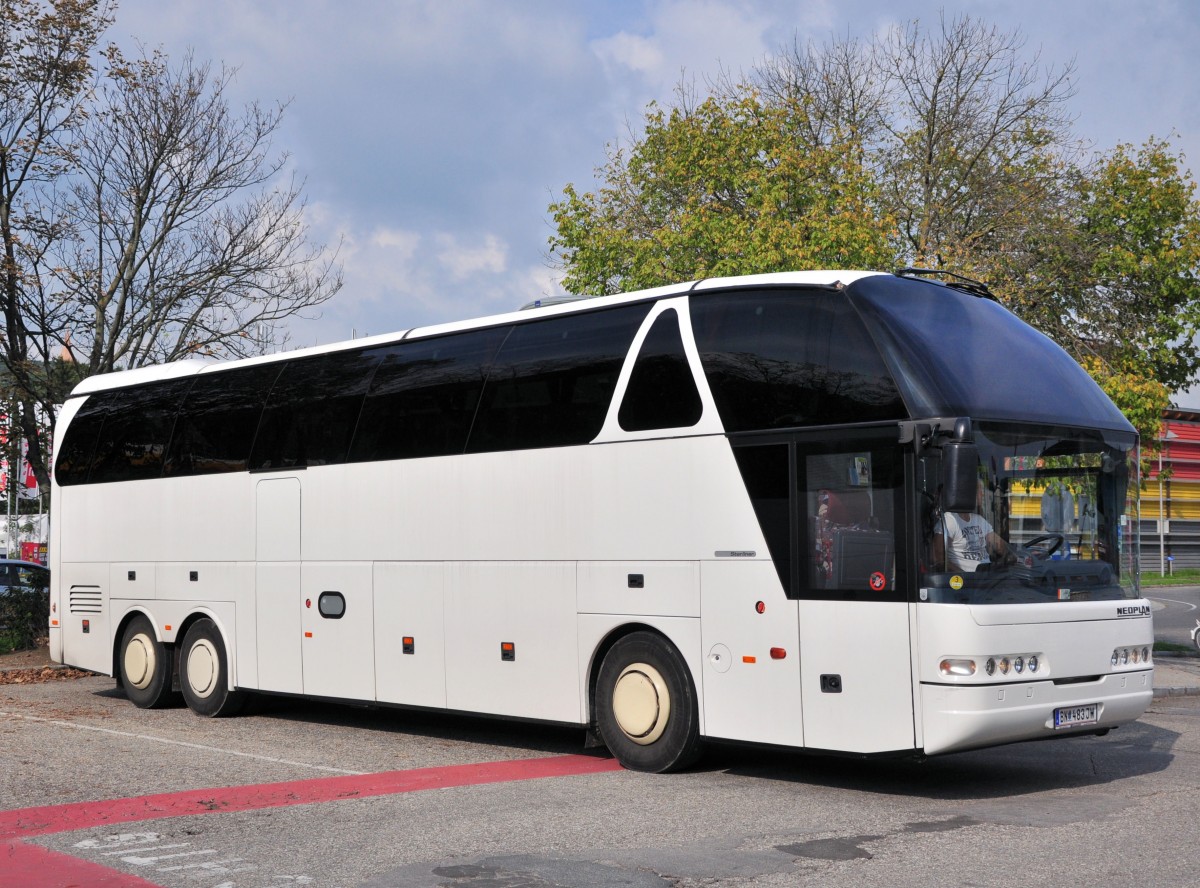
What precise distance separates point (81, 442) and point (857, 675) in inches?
441

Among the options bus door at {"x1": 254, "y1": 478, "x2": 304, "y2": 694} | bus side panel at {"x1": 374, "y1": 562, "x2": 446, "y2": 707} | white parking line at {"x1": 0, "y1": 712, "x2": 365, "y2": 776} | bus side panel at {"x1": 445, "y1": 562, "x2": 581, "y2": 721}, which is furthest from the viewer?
bus door at {"x1": 254, "y1": 478, "x2": 304, "y2": 694}

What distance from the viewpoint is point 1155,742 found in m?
12.2

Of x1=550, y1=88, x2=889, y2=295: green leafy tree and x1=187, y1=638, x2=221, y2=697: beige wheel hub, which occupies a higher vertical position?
x1=550, y1=88, x2=889, y2=295: green leafy tree

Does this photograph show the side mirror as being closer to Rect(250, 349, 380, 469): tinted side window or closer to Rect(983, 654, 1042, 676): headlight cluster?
Rect(983, 654, 1042, 676): headlight cluster

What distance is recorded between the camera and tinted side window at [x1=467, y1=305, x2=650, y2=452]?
11148 mm

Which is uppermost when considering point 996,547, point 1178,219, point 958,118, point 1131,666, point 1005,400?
point 958,118

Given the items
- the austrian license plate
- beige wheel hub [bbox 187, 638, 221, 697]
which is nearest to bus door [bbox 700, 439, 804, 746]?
the austrian license plate

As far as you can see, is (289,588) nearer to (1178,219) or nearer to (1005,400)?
(1005,400)

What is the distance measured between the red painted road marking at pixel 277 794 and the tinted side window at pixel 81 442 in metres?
7.87

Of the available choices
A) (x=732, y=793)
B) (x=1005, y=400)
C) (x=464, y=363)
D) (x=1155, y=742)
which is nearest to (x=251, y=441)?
(x=464, y=363)

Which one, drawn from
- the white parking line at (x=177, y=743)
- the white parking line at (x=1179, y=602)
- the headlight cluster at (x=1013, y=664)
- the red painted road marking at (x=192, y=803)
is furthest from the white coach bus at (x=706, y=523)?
the white parking line at (x=1179, y=602)

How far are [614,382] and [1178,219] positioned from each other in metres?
22.9

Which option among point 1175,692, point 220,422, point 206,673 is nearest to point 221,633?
point 206,673

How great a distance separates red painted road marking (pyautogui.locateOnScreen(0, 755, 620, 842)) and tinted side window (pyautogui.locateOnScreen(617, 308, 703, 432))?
9.01ft
